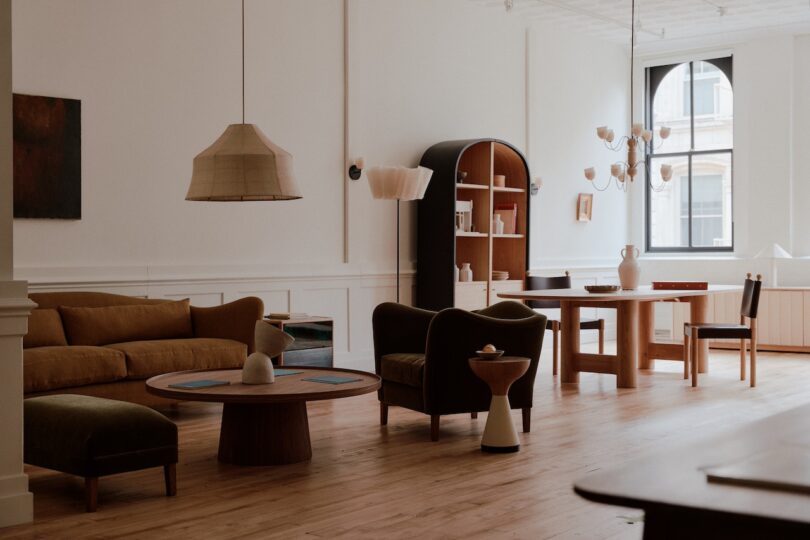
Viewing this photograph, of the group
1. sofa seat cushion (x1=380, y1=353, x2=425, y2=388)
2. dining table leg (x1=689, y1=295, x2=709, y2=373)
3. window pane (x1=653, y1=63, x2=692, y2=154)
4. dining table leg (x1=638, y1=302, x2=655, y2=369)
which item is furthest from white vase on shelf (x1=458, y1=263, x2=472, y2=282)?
window pane (x1=653, y1=63, x2=692, y2=154)

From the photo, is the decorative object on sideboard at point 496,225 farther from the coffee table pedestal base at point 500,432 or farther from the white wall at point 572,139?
the coffee table pedestal base at point 500,432

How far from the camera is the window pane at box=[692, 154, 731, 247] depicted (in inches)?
448

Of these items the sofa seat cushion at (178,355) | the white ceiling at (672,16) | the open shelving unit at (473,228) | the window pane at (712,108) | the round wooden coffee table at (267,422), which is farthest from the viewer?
the window pane at (712,108)

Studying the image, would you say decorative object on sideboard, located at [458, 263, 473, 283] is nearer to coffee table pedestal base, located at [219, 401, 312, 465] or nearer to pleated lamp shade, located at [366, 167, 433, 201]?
pleated lamp shade, located at [366, 167, 433, 201]

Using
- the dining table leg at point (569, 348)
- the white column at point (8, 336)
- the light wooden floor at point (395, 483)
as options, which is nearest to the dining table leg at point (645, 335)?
the dining table leg at point (569, 348)

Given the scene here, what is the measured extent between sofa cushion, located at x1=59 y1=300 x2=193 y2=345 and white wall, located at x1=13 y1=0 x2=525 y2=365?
37 centimetres

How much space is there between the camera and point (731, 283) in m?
11.0

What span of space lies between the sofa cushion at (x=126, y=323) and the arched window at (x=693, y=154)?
7.12 m

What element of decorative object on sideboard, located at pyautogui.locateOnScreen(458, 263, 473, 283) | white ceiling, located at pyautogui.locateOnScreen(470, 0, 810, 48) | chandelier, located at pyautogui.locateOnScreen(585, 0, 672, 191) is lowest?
decorative object on sideboard, located at pyautogui.locateOnScreen(458, 263, 473, 283)

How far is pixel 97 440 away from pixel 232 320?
2.68 meters

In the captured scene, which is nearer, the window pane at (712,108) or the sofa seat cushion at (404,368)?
the sofa seat cushion at (404,368)

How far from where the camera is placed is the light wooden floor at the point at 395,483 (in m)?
3.60

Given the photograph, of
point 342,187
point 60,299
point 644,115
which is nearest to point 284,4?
point 342,187

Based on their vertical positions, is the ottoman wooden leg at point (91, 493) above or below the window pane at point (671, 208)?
below
